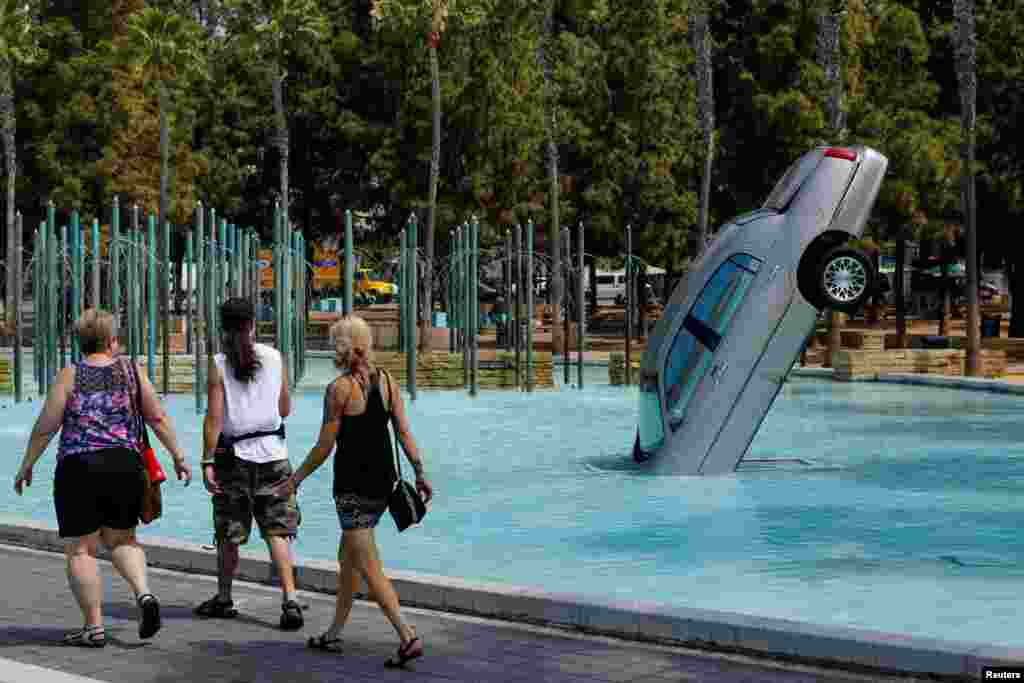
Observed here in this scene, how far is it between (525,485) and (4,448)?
6977mm

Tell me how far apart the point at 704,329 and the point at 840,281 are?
4.17 feet

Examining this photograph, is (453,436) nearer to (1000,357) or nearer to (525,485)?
(525,485)

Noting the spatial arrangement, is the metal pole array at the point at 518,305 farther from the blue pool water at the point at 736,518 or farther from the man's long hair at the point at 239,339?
the man's long hair at the point at 239,339

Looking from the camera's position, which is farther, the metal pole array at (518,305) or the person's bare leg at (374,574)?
the metal pole array at (518,305)

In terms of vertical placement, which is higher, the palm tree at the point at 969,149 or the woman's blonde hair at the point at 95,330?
the palm tree at the point at 969,149

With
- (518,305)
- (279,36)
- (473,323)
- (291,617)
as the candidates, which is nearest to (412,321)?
(473,323)

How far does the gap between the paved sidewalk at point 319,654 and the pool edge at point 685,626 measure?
113 mm

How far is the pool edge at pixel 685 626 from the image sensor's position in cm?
845

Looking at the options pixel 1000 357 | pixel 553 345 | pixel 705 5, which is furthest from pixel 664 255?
pixel 1000 357

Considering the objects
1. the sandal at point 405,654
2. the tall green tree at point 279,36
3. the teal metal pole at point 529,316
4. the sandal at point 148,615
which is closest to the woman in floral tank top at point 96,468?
the sandal at point 148,615

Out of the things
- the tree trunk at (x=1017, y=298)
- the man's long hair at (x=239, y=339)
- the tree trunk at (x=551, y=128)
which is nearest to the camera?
the man's long hair at (x=239, y=339)

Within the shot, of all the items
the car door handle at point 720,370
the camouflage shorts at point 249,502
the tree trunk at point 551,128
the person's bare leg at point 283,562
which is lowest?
the person's bare leg at point 283,562

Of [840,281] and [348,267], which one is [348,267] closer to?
[348,267]

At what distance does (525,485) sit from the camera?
17344mm
